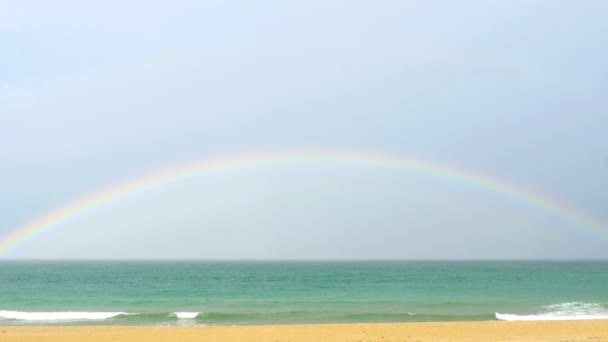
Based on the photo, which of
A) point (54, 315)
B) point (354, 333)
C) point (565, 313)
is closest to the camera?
point (354, 333)

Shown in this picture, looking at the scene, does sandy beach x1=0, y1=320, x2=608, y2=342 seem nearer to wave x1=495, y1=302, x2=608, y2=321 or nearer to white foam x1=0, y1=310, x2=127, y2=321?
wave x1=495, y1=302, x2=608, y2=321

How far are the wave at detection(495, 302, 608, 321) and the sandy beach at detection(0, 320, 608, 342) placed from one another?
362cm

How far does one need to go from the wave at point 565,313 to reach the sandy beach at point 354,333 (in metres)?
3.62

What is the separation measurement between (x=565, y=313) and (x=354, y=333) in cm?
1383

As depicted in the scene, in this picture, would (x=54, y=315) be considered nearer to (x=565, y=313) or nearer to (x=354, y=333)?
(x=354, y=333)

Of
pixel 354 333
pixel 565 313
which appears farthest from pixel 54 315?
pixel 565 313

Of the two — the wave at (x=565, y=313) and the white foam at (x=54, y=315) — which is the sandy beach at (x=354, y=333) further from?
the white foam at (x=54, y=315)

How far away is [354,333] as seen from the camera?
19312mm

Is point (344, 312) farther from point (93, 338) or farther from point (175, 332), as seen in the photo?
point (93, 338)

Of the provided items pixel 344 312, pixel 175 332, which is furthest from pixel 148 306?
pixel 175 332

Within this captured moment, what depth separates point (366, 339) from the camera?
1756cm

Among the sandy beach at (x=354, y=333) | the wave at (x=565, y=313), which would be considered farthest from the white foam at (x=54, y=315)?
the wave at (x=565, y=313)

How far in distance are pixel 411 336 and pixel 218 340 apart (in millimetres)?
5937

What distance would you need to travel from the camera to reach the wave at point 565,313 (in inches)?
1015
